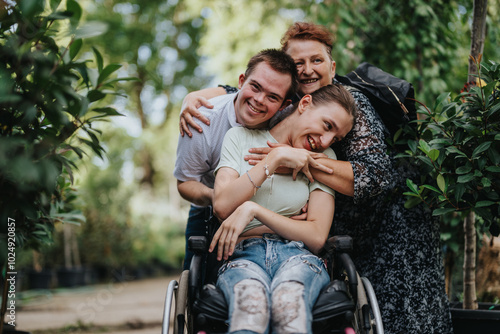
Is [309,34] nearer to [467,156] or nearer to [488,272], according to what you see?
[467,156]

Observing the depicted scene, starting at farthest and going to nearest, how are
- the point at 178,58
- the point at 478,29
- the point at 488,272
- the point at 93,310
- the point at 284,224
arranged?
the point at 178,58 < the point at 93,310 < the point at 488,272 < the point at 478,29 < the point at 284,224

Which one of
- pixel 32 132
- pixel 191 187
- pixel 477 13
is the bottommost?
pixel 191 187

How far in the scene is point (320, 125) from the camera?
86.6 inches

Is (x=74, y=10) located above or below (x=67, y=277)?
above

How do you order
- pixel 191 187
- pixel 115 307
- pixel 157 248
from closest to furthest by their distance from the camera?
pixel 191 187 < pixel 115 307 < pixel 157 248

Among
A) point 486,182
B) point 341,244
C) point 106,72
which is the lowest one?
point 341,244

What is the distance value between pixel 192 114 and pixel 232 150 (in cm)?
46

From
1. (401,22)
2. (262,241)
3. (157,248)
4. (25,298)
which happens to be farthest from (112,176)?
(262,241)

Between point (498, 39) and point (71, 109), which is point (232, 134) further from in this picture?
point (498, 39)

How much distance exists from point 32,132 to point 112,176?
25.5ft

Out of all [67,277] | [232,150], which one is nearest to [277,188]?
[232,150]

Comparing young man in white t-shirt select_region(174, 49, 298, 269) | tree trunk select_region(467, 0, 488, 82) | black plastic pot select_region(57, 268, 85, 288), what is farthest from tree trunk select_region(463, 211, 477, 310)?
black plastic pot select_region(57, 268, 85, 288)

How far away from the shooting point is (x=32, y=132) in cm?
175

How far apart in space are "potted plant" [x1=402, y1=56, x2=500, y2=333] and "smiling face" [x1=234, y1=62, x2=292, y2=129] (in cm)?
72
